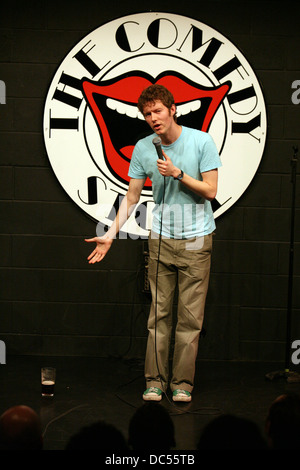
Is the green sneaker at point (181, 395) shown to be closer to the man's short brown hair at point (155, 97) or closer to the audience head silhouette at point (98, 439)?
the man's short brown hair at point (155, 97)

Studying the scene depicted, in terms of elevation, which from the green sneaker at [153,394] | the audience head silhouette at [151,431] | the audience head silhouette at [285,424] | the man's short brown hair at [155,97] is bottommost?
the green sneaker at [153,394]

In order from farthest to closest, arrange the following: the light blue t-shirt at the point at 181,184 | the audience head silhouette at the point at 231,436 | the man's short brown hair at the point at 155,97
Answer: the light blue t-shirt at the point at 181,184
the man's short brown hair at the point at 155,97
the audience head silhouette at the point at 231,436

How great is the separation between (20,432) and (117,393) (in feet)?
6.97

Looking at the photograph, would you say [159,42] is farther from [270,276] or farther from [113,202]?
[270,276]

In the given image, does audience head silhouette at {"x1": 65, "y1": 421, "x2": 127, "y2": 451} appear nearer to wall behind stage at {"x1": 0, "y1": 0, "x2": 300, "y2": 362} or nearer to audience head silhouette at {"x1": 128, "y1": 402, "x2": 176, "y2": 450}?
audience head silhouette at {"x1": 128, "y1": 402, "x2": 176, "y2": 450}

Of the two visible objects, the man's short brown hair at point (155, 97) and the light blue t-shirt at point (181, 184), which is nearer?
the man's short brown hair at point (155, 97)

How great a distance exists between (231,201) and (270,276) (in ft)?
2.01

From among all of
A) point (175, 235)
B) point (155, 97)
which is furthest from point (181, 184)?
point (155, 97)

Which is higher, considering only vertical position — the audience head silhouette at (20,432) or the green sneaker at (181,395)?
the audience head silhouette at (20,432)

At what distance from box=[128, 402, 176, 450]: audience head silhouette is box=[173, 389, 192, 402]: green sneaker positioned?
185 cm

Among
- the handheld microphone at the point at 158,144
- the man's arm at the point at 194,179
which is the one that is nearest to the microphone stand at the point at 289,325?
the man's arm at the point at 194,179

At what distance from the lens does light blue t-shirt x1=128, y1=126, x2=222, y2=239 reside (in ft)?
11.5

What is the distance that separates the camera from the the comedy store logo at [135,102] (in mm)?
4332

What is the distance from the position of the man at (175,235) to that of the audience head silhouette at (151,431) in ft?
5.82
